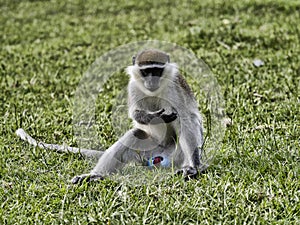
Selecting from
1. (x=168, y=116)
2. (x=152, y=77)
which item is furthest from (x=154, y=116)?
(x=152, y=77)

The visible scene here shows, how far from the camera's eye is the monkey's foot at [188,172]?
4.44 m

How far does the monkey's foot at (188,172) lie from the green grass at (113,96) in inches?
3.2

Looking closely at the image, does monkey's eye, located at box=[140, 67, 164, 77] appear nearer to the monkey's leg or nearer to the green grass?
the monkey's leg

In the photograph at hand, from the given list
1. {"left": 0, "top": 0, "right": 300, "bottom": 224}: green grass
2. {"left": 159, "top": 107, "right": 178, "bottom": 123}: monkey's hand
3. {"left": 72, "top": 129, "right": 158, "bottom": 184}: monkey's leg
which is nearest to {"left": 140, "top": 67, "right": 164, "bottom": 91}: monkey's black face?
{"left": 159, "top": 107, "right": 178, "bottom": 123}: monkey's hand

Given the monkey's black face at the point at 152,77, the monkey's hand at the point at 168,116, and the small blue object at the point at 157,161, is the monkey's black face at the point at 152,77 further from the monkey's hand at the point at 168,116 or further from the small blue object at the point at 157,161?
the small blue object at the point at 157,161

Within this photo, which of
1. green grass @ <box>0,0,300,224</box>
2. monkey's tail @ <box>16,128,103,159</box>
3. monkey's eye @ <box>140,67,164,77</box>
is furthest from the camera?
monkey's tail @ <box>16,128,103,159</box>

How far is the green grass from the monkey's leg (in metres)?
0.18

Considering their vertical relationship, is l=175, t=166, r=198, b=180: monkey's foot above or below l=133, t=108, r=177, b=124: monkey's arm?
below

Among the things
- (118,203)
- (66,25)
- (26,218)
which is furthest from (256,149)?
(66,25)

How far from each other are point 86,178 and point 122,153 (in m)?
0.39

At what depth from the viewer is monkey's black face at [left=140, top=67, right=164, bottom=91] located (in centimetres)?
464

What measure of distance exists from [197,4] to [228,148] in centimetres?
619

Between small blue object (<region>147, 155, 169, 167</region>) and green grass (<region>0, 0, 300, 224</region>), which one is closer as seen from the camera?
green grass (<region>0, 0, 300, 224</region>)

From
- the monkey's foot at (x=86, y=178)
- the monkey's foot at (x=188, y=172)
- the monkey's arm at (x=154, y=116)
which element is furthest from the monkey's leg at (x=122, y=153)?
the monkey's foot at (x=188, y=172)
